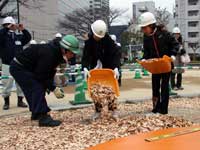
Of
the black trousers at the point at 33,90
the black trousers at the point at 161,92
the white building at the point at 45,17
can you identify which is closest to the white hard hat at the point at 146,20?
the black trousers at the point at 161,92

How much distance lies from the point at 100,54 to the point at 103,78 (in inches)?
15.2

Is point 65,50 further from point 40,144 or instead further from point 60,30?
point 60,30

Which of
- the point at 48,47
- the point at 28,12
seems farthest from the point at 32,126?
the point at 28,12

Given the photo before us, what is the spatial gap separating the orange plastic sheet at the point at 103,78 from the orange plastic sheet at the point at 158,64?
68 cm

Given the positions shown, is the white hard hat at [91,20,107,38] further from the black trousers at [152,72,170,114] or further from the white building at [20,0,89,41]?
the white building at [20,0,89,41]

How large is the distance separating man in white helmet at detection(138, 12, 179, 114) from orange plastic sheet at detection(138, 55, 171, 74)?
0.47 ft

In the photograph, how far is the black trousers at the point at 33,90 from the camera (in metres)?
5.74

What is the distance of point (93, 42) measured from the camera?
607 centimetres

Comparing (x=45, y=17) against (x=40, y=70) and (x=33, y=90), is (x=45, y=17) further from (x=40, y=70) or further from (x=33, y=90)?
(x=40, y=70)

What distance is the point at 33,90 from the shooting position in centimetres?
576

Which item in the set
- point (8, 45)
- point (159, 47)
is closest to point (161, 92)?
point (159, 47)

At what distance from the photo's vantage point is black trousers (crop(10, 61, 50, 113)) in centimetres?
574

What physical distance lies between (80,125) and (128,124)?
27.2 inches

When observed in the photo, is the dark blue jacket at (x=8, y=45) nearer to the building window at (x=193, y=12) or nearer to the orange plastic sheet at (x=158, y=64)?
the orange plastic sheet at (x=158, y=64)
